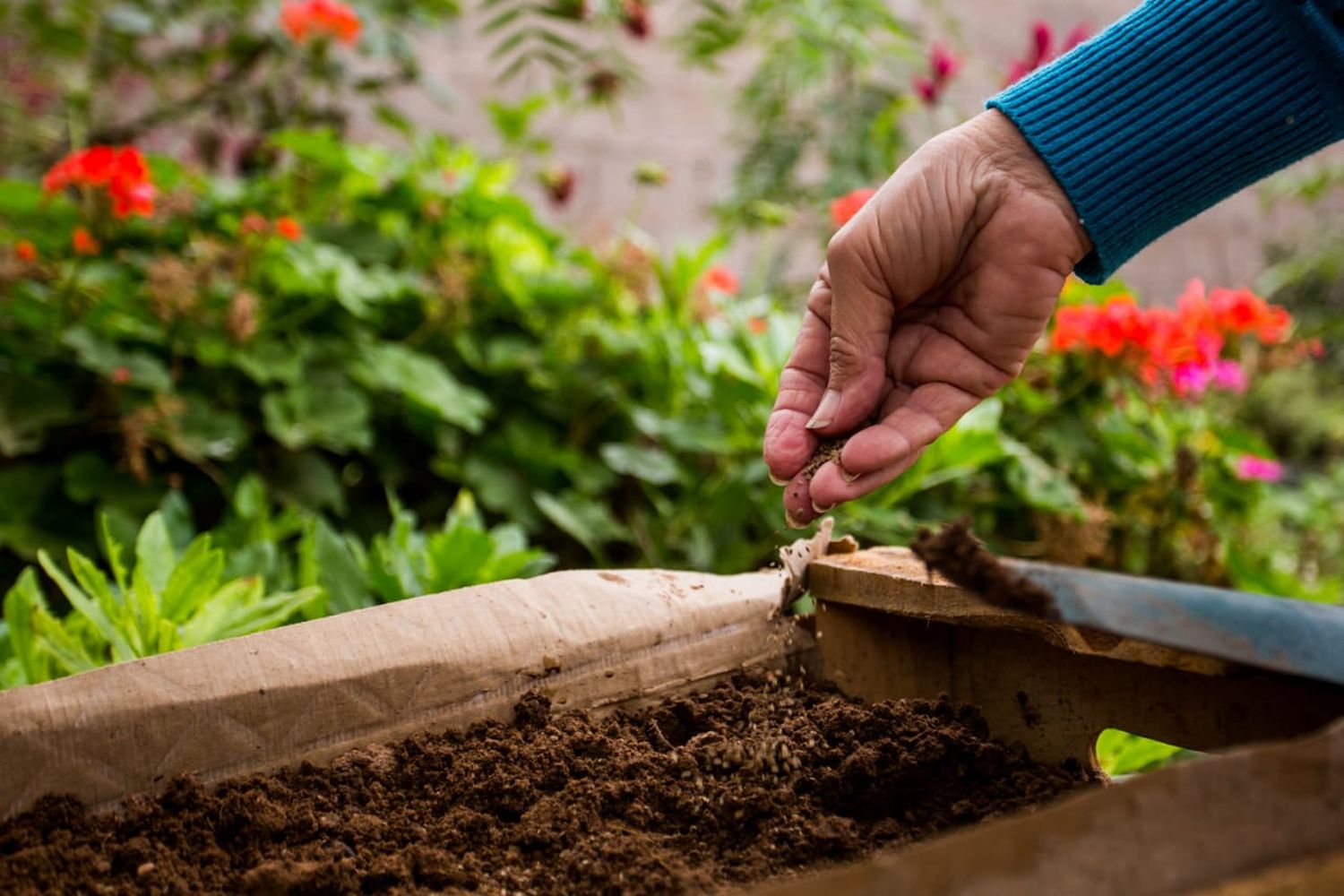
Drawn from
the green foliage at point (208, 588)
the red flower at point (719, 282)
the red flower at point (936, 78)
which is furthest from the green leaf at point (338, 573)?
the red flower at point (936, 78)

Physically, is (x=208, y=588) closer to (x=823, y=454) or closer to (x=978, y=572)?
(x=823, y=454)

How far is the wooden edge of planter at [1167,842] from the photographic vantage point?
1.79 feet

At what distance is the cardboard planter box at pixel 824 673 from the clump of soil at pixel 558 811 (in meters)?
0.04

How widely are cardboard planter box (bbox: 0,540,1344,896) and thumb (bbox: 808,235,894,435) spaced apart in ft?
0.58

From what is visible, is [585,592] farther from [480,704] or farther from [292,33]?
[292,33]

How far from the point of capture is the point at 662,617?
1.15 metres

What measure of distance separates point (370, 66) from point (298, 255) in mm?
2304

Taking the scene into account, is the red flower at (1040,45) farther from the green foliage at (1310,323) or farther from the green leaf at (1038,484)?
the green foliage at (1310,323)

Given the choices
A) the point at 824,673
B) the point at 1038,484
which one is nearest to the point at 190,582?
the point at 824,673

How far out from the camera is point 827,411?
45.0 inches

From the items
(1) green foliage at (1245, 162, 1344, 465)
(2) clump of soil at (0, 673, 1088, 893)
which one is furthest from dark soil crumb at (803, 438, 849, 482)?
(1) green foliage at (1245, 162, 1344, 465)

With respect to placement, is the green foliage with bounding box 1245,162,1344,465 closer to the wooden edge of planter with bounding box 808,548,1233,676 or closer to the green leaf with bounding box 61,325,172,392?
the wooden edge of planter with bounding box 808,548,1233,676

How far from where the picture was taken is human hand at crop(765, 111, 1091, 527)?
1.12m

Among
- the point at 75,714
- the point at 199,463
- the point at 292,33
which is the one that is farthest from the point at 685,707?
the point at 292,33
